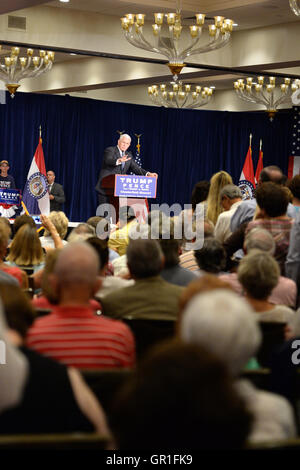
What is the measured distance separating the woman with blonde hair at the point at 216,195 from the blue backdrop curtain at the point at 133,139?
9183mm

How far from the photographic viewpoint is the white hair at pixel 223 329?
158 centimetres

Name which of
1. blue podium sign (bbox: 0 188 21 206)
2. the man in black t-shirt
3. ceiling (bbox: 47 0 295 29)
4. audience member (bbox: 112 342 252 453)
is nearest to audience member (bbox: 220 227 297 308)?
audience member (bbox: 112 342 252 453)

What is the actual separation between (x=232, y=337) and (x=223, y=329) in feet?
0.09

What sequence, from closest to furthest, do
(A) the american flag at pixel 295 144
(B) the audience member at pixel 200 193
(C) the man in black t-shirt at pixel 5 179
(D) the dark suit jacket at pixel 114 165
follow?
(B) the audience member at pixel 200 193, (D) the dark suit jacket at pixel 114 165, (C) the man in black t-shirt at pixel 5 179, (A) the american flag at pixel 295 144

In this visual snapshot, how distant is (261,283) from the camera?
3139mm

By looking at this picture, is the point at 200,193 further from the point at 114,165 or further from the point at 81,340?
the point at 114,165

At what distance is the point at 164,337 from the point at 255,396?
41.3 inches

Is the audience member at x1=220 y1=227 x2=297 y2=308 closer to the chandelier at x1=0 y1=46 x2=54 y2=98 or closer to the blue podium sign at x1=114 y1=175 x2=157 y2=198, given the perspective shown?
the blue podium sign at x1=114 y1=175 x2=157 y2=198

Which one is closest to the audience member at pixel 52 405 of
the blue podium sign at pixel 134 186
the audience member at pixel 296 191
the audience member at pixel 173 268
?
the audience member at pixel 173 268

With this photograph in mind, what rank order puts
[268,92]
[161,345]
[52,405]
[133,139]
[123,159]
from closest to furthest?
[161,345] < [52,405] < [123,159] < [268,92] < [133,139]

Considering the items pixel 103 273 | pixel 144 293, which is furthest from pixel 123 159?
pixel 144 293

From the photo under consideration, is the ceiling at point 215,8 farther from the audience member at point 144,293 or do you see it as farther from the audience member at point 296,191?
the audience member at point 144,293

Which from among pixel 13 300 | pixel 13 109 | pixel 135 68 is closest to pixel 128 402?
pixel 13 300

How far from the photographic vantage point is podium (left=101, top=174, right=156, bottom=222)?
1100 cm
